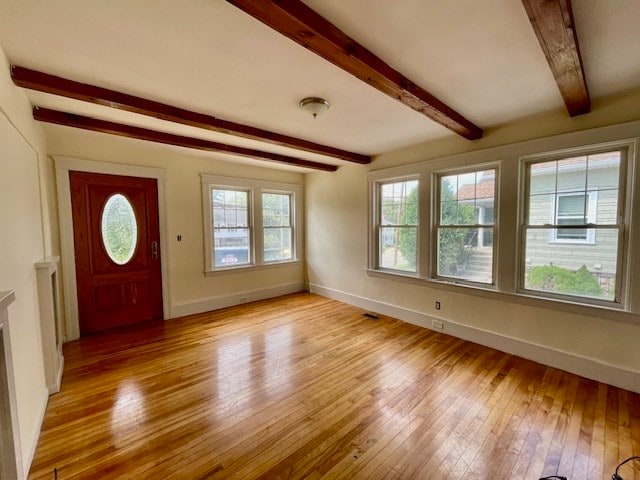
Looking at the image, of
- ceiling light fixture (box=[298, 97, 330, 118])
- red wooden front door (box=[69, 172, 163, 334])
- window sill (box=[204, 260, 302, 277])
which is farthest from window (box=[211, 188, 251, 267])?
ceiling light fixture (box=[298, 97, 330, 118])

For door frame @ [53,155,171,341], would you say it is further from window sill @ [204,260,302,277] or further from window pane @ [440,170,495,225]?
window pane @ [440,170,495,225]

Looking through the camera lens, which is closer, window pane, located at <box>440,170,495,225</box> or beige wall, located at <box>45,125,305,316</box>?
window pane, located at <box>440,170,495,225</box>

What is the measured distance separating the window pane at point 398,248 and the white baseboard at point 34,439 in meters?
3.90

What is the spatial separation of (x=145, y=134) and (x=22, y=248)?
1.73 metres

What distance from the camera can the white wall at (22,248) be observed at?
5.20 ft

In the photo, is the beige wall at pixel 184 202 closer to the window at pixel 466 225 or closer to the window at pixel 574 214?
the window at pixel 466 225

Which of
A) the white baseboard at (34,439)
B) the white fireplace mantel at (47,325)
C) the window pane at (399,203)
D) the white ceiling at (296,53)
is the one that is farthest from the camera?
the window pane at (399,203)

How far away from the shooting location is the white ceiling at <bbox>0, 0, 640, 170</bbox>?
139 centimetres

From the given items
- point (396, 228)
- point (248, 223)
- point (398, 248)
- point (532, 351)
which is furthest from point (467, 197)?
point (248, 223)

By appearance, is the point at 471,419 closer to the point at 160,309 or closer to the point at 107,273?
the point at 160,309

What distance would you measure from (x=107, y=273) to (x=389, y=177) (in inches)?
158

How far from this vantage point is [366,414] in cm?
207

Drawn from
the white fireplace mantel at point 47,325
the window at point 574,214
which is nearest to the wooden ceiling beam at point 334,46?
the window at point 574,214

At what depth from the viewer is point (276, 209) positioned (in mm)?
5324
